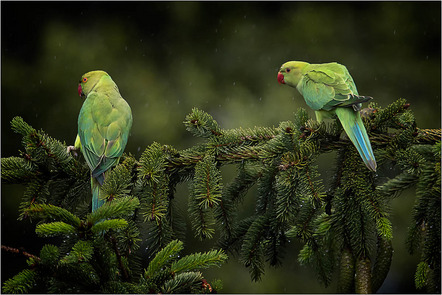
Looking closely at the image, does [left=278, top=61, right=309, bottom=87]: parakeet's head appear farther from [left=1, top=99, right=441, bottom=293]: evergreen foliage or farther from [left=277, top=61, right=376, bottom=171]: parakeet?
[left=1, top=99, right=441, bottom=293]: evergreen foliage

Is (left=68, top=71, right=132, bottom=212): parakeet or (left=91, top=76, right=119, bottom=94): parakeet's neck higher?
(left=91, top=76, right=119, bottom=94): parakeet's neck

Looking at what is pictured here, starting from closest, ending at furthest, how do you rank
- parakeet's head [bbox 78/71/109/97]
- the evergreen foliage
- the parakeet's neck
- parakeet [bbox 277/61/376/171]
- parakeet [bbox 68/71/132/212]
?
the evergreen foliage, parakeet [bbox 277/61/376/171], parakeet [bbox 68/71/132/212], the parakeet's neck, parakeet's head [bbox 78/71/109/97]

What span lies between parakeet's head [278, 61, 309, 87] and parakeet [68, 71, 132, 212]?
1016 mm

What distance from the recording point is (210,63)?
4.98 m

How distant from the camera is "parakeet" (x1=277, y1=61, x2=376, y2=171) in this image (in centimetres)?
189

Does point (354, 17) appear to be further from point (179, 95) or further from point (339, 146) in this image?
point (339, 146)

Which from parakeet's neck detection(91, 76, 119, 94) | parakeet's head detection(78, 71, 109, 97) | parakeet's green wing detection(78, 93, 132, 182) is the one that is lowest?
parakeet's green wing detection(78, 93, 132, 182)

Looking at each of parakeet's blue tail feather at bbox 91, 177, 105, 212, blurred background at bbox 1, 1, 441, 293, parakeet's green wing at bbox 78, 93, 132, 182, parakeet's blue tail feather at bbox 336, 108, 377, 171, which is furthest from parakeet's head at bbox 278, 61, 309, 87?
parakeet's blue tail feather at bbox 91, 177, 105, 212

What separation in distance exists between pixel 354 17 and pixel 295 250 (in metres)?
2.37

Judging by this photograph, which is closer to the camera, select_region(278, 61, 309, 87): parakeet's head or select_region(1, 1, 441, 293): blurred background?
select_region(278, 61, 309, 87): parakeet's head

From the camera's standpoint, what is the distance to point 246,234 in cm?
200

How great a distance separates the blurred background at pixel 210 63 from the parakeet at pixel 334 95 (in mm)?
1310

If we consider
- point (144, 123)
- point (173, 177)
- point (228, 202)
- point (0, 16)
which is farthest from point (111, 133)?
point (0, 16)

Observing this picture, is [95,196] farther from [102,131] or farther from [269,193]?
[269,193]
